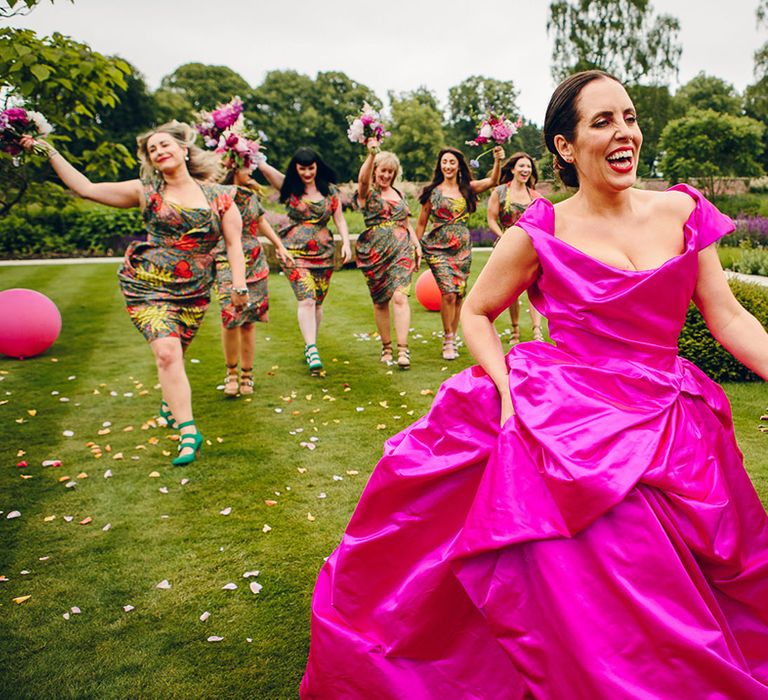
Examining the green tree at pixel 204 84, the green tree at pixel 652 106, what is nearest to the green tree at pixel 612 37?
the green tree at pixel 652 106

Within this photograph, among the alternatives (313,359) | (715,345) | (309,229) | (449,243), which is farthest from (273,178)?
(715,345)

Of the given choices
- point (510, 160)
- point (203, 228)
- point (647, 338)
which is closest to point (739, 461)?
point (647, 338)

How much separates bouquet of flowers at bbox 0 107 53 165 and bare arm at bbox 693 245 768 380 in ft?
14.8

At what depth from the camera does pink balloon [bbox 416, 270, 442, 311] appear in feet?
37.6

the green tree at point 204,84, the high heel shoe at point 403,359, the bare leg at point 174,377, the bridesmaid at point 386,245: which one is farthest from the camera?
the green tree at point 204,84

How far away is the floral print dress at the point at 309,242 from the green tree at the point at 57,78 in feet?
5.99

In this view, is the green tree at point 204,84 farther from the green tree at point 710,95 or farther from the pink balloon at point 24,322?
the pink balloon at point 24,322

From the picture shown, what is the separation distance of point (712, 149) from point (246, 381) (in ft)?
84.7

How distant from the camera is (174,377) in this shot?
5270 mm

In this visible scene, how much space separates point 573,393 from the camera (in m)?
2.10

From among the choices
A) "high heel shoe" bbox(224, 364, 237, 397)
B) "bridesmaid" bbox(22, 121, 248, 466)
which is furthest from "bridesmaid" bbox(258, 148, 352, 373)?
"bridesmaid" bbox(22, 121, 248, 466)

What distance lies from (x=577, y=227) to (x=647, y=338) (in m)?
0.42

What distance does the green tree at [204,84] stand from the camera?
56969 millimetres

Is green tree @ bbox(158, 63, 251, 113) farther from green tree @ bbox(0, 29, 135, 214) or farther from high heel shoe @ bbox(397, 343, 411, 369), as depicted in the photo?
green tree @ bbox(0, 29, 135, 214)
